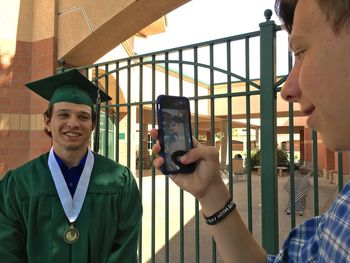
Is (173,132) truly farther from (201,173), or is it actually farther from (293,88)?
(293,88)

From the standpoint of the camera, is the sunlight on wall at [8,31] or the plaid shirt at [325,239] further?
the sunlight on wall at [8,31]

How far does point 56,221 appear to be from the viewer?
6.98ft

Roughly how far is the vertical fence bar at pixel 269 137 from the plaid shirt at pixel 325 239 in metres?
1.53

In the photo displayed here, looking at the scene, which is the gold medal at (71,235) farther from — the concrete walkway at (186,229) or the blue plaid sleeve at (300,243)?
the blue plaid sleeve at (300,243)

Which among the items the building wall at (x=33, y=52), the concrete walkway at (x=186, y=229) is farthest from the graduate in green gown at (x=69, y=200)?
the building wall at (x=33, y=52)

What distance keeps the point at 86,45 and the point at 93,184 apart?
2.64 metres

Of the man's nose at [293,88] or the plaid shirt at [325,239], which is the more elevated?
the man's nose at [293,88]

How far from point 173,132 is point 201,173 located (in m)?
0.22

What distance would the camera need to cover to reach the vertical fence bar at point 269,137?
263cm

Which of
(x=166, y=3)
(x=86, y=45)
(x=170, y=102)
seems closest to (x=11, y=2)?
(x=86, y=45)

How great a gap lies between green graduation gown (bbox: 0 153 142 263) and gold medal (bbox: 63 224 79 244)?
2cm

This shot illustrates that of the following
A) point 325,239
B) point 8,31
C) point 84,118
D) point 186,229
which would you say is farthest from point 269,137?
point 186,229

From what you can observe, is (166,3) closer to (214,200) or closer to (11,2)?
(11,2)

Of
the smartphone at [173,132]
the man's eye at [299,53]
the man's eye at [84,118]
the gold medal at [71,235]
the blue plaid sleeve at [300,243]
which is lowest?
the gold medal at [71,235]
